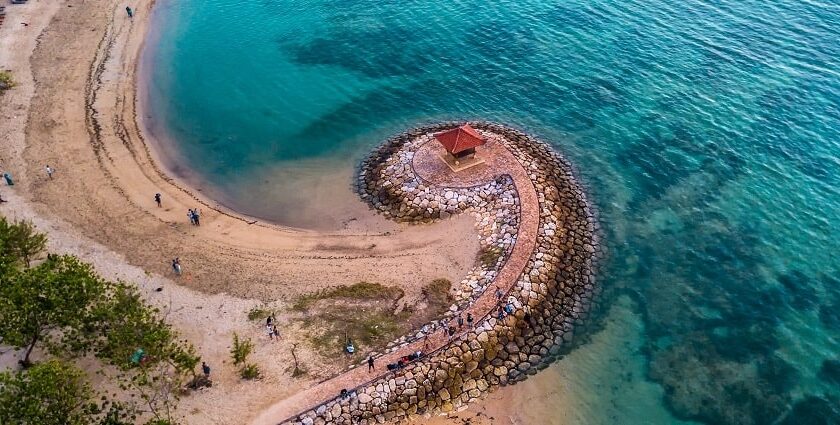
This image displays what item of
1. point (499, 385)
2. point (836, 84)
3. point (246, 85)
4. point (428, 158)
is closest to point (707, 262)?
point (499, 385)

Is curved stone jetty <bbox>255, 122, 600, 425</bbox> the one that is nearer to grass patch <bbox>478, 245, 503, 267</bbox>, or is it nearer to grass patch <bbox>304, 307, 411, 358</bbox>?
grass patch <bbox>478, 245, 503, 267</bbox>

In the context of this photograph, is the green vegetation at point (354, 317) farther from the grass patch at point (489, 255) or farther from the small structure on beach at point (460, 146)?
the small structure on beach at point (460, 146)

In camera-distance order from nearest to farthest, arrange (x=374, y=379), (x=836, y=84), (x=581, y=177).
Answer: (x=374, y=379), (x=581, y=177), (x=836, y=84)

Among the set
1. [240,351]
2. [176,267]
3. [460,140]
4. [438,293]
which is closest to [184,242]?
[176,267]

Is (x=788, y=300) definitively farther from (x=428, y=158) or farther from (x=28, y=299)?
(x=28, y=299)

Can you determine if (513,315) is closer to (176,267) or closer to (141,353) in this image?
(141,353)

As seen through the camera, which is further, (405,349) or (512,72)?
(512,72)

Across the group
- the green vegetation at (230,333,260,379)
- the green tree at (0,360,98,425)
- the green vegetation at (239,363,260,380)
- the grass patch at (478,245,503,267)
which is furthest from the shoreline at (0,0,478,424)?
the green tree at (0,360,98,425)
